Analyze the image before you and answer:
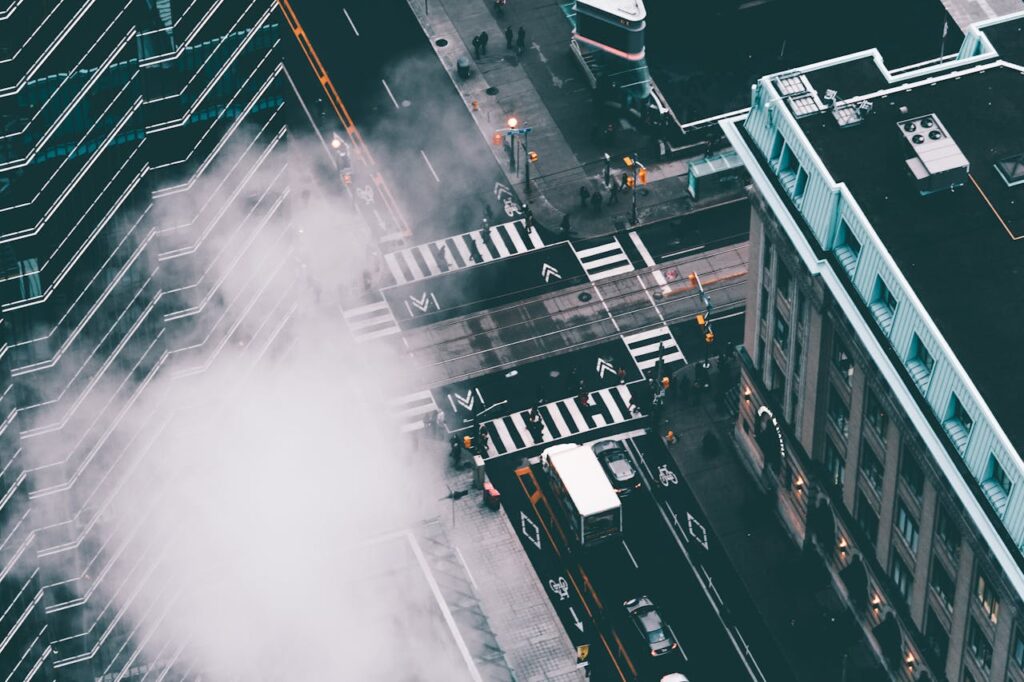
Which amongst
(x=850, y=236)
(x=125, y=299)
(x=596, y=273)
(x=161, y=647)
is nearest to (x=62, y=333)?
(x=125, y=299)

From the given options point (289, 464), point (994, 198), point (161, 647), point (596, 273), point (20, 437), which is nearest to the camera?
point (20, 437)

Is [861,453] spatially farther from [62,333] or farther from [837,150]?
[62,333]

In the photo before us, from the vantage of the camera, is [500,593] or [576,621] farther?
[500,593]

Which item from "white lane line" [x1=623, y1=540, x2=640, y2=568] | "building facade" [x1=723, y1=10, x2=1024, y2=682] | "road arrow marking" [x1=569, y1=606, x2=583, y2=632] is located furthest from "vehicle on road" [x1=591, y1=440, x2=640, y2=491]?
"building facade" [x1=723, y1=10, x2=1024, y2=682]

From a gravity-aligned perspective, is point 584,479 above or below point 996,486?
above

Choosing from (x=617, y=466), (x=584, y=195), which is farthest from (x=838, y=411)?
(x=584, y=195)

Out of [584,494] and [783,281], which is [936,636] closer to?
[783,281]
